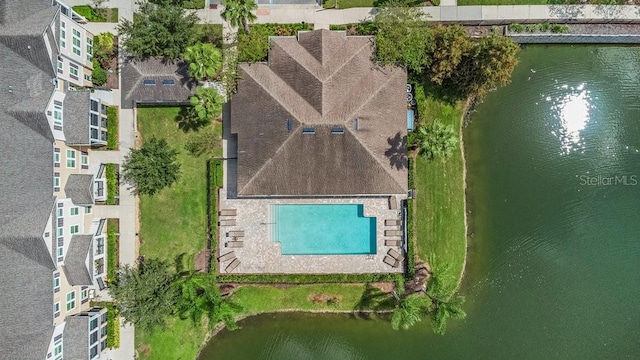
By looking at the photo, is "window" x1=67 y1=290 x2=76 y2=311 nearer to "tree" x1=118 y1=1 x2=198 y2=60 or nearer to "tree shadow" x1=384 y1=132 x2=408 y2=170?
"tree" x1=118 y1=1 x2=198 y2=60

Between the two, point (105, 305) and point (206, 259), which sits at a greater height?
point (206, 259)

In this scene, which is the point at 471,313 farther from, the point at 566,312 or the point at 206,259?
the point at 206,259

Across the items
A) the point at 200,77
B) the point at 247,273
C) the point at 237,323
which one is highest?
the point at 200,77

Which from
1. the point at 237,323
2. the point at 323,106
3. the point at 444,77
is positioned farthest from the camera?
the point at 237,323

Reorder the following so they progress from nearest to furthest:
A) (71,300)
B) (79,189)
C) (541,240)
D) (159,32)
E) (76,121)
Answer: (76,121)
(79,189)
(159,32)
(71,300)
(541,240)

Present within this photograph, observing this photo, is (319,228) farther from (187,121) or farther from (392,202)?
(187,121)

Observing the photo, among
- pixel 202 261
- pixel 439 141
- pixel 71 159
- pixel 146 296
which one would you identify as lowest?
pixel 146 296

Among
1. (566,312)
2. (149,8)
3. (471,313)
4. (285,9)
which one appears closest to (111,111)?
(149,8)

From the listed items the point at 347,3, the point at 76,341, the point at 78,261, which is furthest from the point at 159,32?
the point at 76,341
